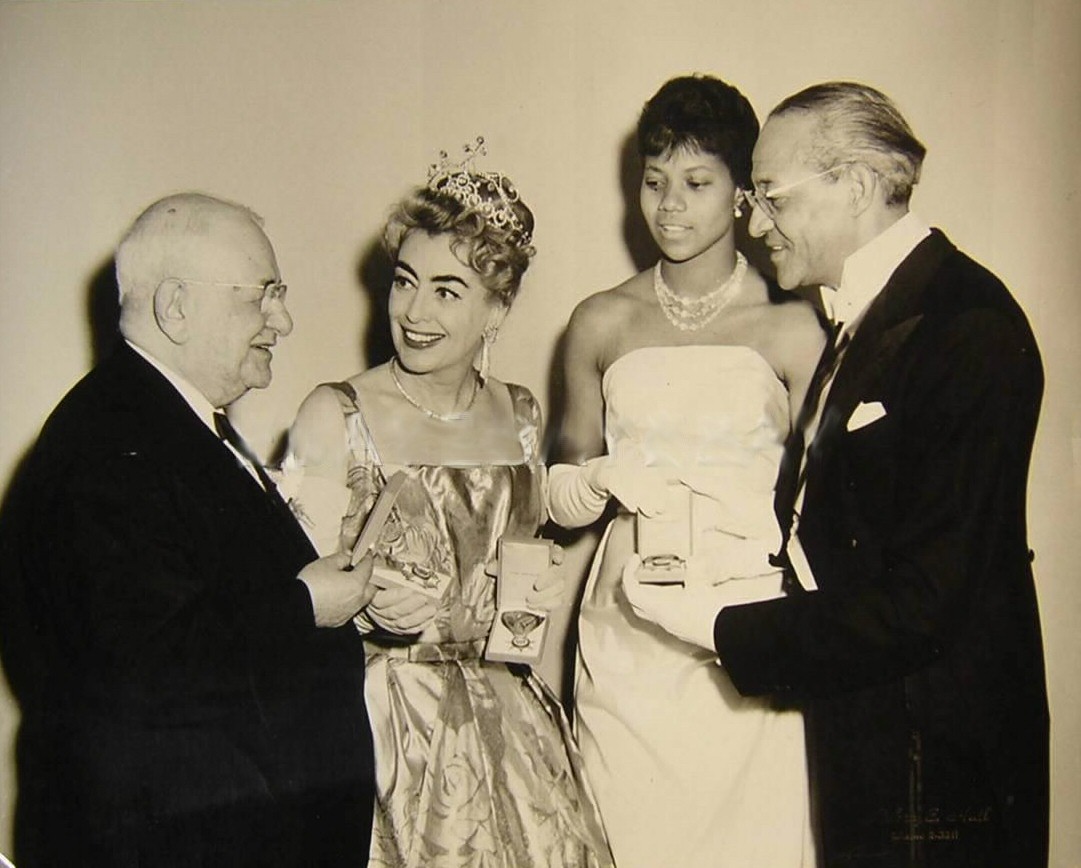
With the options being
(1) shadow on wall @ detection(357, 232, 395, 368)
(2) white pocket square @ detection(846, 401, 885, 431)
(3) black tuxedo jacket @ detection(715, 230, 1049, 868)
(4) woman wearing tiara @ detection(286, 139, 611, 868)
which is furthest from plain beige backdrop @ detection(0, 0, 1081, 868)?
(2) white pocket square @ detection(846, 401, 885, 431)

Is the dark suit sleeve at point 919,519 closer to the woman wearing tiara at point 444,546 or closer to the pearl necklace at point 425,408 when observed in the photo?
the woman wearing tiara at point 444,546

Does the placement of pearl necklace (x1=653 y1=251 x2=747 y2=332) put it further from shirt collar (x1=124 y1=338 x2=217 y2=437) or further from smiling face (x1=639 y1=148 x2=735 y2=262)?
shirt collar (x1=124 y1=338 x2=217 y2=437)

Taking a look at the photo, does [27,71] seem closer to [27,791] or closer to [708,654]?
[27,791]

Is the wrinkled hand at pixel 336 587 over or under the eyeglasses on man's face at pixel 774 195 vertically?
under

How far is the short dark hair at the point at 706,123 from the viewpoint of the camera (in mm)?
1974

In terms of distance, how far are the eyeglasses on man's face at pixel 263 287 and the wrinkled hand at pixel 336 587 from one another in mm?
448

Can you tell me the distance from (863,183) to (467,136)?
0.79 metres

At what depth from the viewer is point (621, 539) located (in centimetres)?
203

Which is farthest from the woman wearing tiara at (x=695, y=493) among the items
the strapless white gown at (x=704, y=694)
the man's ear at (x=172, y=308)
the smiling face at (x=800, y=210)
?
the man's ear at (x=172, y=308)

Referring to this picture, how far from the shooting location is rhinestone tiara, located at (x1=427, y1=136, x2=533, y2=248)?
1972mm

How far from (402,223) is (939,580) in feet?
3.57

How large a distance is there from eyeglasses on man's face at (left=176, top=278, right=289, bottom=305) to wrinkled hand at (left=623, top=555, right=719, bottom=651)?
2.52 ft

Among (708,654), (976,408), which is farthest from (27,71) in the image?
(976,408)

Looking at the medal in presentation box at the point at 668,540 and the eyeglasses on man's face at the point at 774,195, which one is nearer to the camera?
the eyeglasses on man's face at the point at 774,195
